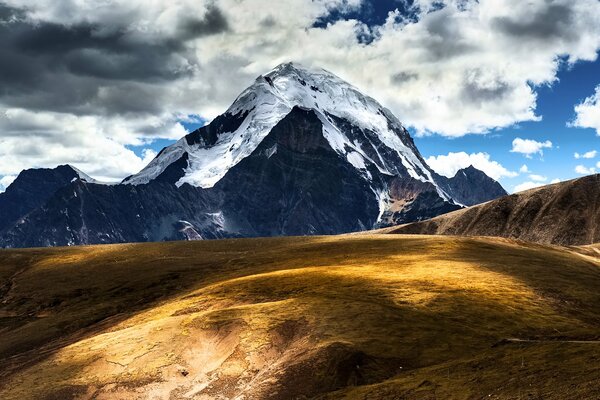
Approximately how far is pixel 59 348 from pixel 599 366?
62.2 m

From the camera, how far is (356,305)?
7131cm

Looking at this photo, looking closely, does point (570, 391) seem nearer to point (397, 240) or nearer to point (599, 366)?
point (599, 366)

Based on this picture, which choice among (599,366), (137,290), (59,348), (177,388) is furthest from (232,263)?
(599,366)

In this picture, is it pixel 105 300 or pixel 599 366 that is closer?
pixel 599 366

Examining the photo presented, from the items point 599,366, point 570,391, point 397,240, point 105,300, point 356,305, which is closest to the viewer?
point 570,391

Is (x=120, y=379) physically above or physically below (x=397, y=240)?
below

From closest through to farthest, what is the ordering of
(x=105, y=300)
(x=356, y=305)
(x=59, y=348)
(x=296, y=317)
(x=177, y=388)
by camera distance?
(x=177, y=388) → (x=296, y=317) → (x=356, y=305) → (x=59, y=348) → (x=105, y=300)

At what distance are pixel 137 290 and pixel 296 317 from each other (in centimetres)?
5727

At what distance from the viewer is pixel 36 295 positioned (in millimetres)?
118125

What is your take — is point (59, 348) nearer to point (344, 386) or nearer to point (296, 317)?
point (296, 317)

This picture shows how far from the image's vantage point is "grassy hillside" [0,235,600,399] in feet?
163

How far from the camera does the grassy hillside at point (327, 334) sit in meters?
49.6

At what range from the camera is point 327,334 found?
201 ft

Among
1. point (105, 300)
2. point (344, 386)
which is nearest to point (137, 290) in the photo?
point (105, 300)
